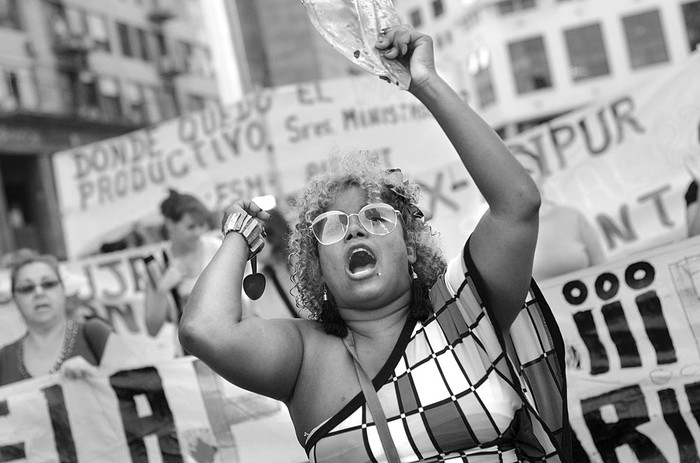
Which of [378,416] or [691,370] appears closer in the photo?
[378,416]

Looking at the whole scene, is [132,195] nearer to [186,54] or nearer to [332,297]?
[332,297]

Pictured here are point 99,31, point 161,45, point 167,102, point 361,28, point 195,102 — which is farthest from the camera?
point 195,102

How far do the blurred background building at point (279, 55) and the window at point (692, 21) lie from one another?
0.04 m

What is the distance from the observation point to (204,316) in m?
2.24

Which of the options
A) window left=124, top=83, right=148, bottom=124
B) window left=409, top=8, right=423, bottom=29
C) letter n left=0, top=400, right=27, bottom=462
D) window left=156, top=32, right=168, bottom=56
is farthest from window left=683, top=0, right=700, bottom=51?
letter n left=0, top=400, right=27, bottom=462

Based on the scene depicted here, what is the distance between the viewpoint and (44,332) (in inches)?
170

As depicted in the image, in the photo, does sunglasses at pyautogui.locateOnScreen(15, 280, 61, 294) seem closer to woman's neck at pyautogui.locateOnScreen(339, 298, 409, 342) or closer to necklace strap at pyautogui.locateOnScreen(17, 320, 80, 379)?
necklace strap at pyautogui.locateOnScreen(17, 320, 80, 379)

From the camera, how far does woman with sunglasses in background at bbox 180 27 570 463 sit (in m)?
2.16

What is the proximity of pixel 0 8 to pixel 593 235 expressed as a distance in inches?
1074

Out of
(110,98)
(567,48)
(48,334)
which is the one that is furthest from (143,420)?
(567,48)

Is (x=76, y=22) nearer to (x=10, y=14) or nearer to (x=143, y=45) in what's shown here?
(x=10, y=14)

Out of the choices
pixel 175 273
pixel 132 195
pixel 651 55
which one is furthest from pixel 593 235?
pixel 651 55

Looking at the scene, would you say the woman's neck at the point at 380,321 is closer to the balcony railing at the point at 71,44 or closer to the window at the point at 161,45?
the balcony railing at the point at 71,44

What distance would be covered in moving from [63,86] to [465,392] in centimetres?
3168
